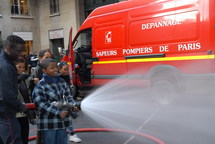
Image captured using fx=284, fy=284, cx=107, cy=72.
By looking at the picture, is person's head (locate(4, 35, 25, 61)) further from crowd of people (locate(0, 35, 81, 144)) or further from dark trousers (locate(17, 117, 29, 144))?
dark trousers (locate(17, 117, 29, 144))

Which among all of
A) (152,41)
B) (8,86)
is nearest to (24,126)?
(8,86)

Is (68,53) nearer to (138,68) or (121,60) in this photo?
(121,60)

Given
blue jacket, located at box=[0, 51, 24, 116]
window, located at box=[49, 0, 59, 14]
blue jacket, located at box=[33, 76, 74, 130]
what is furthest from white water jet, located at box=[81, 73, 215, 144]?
window, located at box=[49, 0, 59, 14]

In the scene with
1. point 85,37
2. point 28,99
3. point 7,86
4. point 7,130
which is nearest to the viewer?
point 7,86

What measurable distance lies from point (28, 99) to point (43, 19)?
18.2 meters

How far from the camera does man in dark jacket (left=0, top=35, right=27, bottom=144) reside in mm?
2578

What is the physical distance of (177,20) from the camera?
613 centimetres

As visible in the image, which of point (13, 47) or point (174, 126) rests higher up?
A: point (13, 47)

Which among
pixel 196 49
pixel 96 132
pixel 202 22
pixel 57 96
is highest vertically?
pixel 202 22

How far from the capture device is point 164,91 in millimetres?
6695

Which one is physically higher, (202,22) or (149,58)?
(202,22)

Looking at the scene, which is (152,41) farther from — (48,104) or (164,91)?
(48,104)

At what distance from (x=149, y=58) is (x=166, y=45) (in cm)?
55

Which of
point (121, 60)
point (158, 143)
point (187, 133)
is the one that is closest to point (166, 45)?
point (121, 60)
